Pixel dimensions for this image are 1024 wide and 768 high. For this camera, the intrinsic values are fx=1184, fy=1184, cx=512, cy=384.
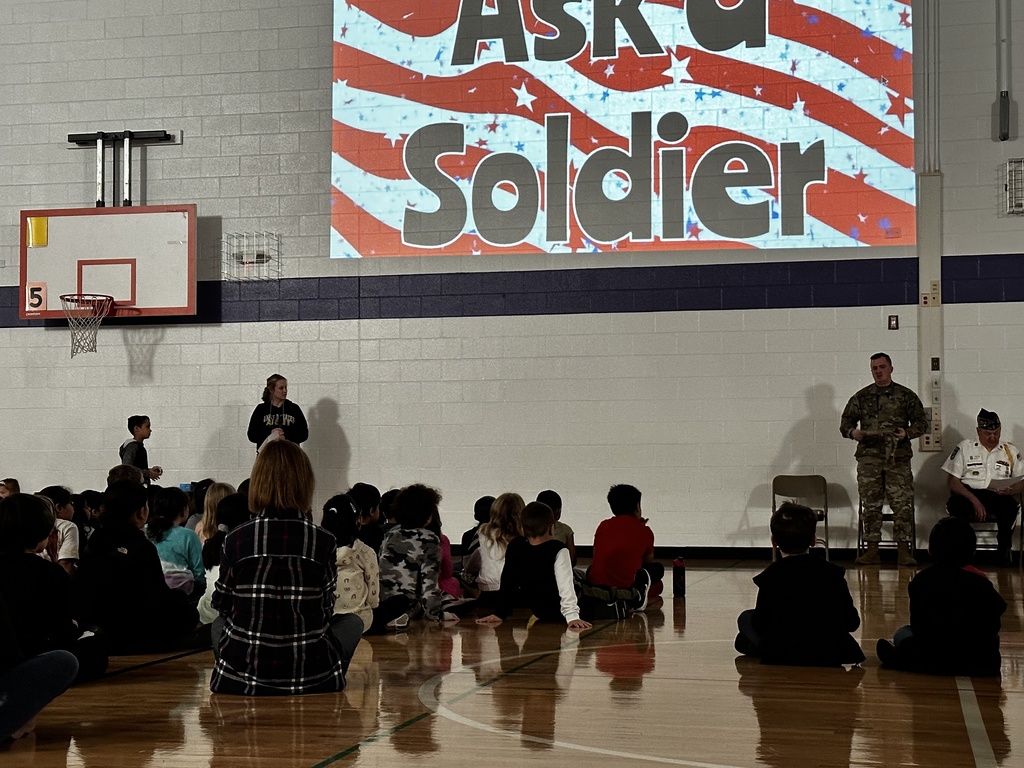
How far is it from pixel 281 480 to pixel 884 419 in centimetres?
650

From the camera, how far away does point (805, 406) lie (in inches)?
388

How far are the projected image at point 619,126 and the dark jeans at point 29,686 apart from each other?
7.37 metres

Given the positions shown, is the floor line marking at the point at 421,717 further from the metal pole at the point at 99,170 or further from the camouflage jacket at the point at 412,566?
the metal pole at the point at 99,170

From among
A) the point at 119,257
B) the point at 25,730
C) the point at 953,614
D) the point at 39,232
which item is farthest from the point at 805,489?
the point at 25,730

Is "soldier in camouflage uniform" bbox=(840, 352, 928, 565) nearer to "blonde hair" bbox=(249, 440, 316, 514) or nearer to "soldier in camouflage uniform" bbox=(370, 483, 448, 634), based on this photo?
"soldier in camouflage uniform" bbox=(370, 483, 448, 634)

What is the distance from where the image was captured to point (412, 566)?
19.9 feet

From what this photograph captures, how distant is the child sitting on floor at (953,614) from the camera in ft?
14.3

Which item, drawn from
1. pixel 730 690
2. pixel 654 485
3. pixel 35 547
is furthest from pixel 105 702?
pixel 654 485

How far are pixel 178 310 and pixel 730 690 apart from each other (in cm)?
755

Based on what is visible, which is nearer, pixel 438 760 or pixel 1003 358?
pixel 438 760

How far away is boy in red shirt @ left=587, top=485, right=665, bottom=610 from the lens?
6520mm

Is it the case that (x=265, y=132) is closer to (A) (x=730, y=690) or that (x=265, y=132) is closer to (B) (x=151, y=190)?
(B) (x=151, y=190)

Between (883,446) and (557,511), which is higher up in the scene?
(883,446)

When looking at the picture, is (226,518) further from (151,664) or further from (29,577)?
(29,577)
